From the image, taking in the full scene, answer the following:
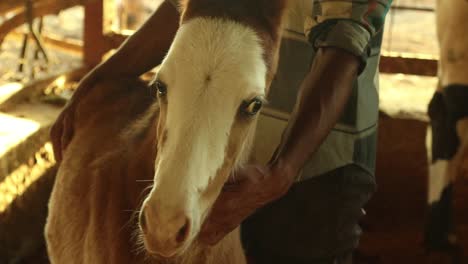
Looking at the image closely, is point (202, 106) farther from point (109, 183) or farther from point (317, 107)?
point (109, 183)

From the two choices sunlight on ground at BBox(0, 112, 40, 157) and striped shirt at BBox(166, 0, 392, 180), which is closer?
striped shirt at BBox(166, 0, 392, 180)

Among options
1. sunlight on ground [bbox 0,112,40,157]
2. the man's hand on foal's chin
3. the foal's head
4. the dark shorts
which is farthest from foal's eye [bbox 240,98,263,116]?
sunlight on ground [bbox 0,112,40,157]

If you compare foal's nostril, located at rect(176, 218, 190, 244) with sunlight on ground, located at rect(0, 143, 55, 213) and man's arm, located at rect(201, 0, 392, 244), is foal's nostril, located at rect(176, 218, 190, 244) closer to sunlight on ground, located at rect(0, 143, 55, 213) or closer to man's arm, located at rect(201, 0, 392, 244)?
man's arm, located at rect(201, 0, 392, 244)

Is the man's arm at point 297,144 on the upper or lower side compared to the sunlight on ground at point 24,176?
upper

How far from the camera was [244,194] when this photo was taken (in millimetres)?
1129

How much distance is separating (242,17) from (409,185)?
2295mm

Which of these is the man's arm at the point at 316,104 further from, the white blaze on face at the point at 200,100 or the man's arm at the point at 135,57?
the man's arm at the point at 135,57

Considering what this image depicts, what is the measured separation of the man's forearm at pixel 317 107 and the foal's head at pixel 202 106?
3.6 inches

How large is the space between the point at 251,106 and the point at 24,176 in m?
1.75

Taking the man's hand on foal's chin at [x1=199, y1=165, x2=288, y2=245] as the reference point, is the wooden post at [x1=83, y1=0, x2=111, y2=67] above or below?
Result: below

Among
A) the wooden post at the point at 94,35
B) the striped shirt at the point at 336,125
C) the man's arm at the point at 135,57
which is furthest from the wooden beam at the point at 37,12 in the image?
the striped shirt at the point at 336,125

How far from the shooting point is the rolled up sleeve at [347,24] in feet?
4.07

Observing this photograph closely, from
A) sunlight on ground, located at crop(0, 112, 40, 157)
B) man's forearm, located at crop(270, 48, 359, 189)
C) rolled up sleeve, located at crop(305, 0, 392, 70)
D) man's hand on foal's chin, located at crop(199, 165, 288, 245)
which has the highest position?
rolled up sleeve, located at crop(305, 0, 392, 70)

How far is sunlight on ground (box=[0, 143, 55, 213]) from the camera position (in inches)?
98.6
